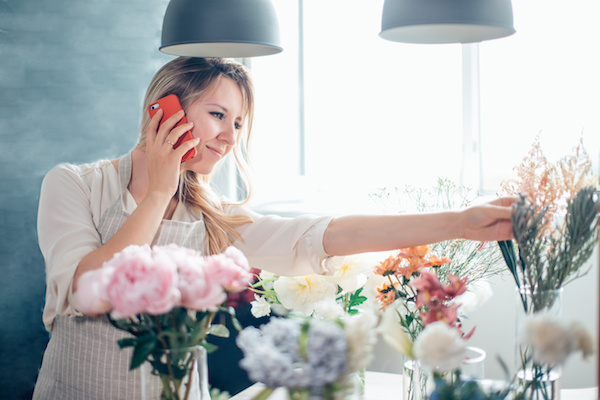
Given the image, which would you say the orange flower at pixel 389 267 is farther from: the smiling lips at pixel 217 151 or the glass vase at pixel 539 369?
the smiling lips at pixel 217 151

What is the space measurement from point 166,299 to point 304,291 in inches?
22.0

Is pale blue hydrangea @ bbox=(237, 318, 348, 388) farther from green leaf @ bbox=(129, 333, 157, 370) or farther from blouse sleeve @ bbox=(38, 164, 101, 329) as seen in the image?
blouse sleeve @ bbox=(38, 164, 101, 329)

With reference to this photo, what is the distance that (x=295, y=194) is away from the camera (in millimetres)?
2719

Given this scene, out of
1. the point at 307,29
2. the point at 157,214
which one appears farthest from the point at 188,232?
the point at 307,29

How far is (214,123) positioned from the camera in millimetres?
1411

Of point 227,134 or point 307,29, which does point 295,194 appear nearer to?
point 307,29

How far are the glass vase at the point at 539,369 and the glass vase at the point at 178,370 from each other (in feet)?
1.34

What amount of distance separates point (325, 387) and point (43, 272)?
1.56 m

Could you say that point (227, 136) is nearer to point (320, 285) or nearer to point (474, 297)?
point (320, 285)

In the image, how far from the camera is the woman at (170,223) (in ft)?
3.62

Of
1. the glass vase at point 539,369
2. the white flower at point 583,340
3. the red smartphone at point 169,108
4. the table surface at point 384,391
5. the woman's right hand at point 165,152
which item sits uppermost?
the red smartphone at point 169,108

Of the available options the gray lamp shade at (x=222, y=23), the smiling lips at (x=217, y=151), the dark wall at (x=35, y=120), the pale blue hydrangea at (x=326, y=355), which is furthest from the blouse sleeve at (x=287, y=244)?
the dark wall at (x=35, y=120)

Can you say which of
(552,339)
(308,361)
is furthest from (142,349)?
(552,339)

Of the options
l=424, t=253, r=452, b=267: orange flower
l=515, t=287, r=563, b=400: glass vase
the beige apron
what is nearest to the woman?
the beige apron
